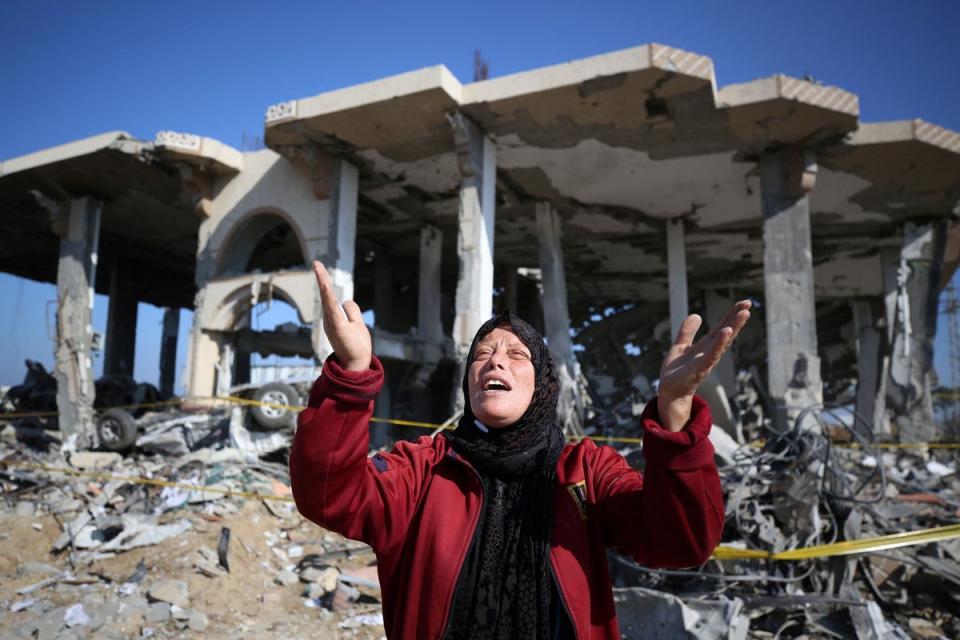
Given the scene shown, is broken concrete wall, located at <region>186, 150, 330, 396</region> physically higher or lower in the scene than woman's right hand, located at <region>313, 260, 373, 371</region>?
higher

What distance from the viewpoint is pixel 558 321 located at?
35.9 feet

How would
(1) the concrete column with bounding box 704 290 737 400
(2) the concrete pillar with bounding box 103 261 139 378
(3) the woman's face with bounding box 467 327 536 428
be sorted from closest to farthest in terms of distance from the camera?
1. (3) the woman's face with bounding box 467 327 536 428
2. (1) the concrete column with bounding box 704 290 737 400
3. (2) the concrete pillar with bounding box 103 261 139 378

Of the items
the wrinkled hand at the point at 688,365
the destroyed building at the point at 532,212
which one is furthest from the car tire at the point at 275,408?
the wrinkled hand at the point at 688,365

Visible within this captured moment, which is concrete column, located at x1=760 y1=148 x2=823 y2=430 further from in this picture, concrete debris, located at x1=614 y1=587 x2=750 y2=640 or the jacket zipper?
the jacket zipper

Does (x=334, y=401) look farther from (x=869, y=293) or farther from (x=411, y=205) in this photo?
(x=869, y=293)

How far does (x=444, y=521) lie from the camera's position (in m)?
1.59

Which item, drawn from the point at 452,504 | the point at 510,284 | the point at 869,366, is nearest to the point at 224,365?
the point at 510,284

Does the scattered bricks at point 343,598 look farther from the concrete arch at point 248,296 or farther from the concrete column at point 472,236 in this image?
the concrete arch at point 248,296

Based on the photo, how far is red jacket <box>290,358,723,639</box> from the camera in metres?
1.41

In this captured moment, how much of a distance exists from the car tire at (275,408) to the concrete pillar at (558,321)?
397cm

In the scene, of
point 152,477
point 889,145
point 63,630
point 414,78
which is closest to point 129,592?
point 63,630

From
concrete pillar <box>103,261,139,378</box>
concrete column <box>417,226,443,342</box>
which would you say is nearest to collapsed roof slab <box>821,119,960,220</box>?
concrete column <box>417,226,443,342</box>

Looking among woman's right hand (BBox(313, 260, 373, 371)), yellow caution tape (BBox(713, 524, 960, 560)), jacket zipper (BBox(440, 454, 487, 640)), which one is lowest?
yellow caution tape (BBox(713, 524, 960, 560))

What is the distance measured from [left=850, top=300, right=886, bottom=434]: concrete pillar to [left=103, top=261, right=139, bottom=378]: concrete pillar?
58.6ft
